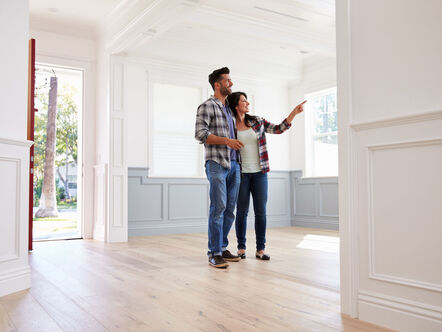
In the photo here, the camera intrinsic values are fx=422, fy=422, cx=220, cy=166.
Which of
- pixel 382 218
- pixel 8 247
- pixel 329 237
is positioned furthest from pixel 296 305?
pixel 329 237

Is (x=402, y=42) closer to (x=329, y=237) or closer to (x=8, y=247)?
(x=8, y=247)

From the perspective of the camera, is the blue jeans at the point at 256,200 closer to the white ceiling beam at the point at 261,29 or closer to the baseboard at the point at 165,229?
the white ceiling beam at the point at 261,29

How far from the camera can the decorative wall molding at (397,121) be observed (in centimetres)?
162

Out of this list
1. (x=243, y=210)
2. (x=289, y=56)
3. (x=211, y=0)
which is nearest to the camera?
(x=243, y=210)

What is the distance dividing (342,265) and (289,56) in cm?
504

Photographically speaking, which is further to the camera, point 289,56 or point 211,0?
point 289,56

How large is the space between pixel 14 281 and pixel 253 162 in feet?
6.27

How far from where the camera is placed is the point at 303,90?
6.77m

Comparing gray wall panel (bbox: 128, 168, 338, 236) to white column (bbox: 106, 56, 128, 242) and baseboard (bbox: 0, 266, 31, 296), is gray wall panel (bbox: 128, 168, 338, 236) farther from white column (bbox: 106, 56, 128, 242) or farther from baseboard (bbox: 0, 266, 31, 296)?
baseboard (bbox: 0, 266, 31, 296)

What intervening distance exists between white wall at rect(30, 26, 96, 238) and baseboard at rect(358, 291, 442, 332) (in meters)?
4.29

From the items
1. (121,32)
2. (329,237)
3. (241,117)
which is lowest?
(329,237)

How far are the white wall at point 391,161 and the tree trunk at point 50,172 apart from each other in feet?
24.0

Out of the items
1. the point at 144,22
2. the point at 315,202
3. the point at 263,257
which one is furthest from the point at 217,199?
the point at 315,202

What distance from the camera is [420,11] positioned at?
1.68 metres
